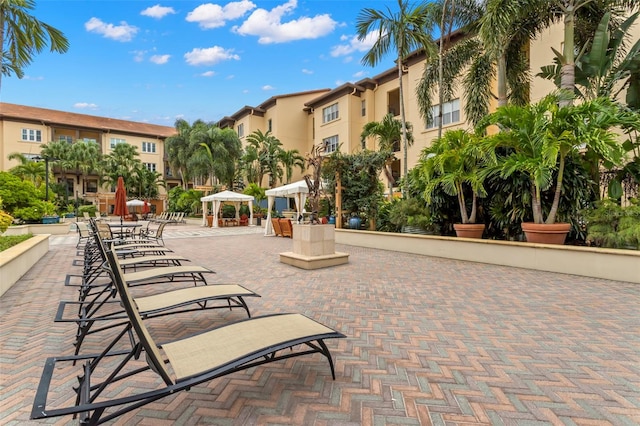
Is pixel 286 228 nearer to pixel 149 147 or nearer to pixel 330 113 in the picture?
pixel 330 113

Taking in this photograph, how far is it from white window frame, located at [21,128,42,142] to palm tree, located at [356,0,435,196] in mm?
40277

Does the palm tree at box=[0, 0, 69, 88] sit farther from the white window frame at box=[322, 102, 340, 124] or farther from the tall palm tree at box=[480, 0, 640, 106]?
the white window frame at box=[322, 102, 340, 124]

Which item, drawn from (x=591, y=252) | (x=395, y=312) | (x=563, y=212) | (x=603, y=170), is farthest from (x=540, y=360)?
(x=603, y=170)

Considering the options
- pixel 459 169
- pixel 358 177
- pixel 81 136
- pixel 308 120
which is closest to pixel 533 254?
pixel 459 169

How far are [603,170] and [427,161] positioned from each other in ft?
13.7

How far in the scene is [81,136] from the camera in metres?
40.2

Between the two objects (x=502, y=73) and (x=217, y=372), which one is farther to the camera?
(x=502, y=73)

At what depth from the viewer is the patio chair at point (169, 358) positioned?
1.85m

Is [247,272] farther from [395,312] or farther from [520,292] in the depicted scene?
[520,292]

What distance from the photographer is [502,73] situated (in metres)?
11.1

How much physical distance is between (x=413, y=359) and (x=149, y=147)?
48.5m

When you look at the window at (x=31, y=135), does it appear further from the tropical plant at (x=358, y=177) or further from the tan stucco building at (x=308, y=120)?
the tropical plant at (x=358, y=177)

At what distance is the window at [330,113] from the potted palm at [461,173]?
2042cm

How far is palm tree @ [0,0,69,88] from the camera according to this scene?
45.3ft
